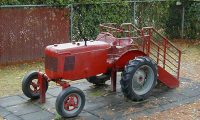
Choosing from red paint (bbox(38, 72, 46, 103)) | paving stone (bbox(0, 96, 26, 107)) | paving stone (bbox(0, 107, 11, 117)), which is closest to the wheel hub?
red paint (bbox(38, 72, 46, 103))

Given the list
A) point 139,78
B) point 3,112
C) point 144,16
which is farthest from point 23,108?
point 144,16

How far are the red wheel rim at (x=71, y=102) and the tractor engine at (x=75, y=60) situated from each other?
472 mm

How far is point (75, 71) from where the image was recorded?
7.41 m

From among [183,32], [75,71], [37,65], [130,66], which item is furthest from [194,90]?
[183,32]

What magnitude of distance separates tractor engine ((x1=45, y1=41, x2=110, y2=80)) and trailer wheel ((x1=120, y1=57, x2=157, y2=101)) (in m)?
0.56

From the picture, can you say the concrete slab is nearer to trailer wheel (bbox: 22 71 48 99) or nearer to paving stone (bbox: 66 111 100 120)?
paving stone (bbox: 66 111 100 120)

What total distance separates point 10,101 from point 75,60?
1.79 meters

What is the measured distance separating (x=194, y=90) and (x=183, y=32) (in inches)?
323

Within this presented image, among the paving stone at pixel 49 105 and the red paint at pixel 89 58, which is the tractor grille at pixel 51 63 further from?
the paving stone at pixel 49 105

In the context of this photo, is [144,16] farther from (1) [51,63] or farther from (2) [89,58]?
(1) [51,63]

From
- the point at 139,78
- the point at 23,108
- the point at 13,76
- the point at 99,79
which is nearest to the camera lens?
the point at 23,108

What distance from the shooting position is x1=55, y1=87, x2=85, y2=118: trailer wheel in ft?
22.4

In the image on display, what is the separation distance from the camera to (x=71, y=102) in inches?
275

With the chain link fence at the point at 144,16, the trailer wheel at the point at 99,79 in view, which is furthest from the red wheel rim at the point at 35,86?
the chain link fence at the point at 144,16
